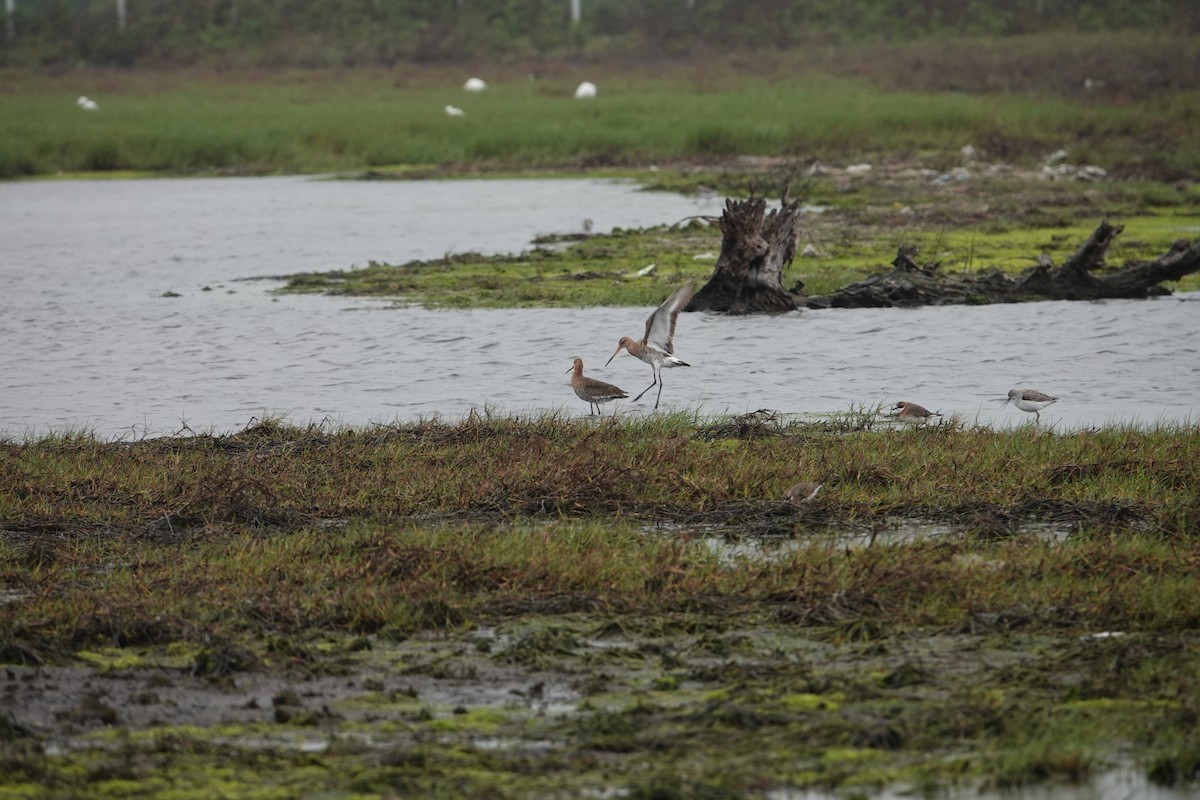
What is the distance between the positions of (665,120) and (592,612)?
31160mm

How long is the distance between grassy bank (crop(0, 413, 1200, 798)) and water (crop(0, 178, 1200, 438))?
1.73m

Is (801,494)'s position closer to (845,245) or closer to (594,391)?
(594,391)

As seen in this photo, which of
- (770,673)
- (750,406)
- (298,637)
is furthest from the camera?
(750,406)

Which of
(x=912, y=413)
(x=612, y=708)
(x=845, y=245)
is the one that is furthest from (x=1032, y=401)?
(x=845, y=245)

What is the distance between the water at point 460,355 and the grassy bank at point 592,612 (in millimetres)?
1729

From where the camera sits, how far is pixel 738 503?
339 inches

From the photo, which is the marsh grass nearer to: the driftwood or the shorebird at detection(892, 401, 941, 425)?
the shorebird at detection(892, 401, 941, 425)

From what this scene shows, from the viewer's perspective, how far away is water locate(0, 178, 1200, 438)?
38.9 feet

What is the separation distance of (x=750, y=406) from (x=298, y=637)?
234 inches

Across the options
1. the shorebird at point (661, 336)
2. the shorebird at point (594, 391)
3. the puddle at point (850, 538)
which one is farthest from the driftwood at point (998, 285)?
the puddle at point (850, 538)

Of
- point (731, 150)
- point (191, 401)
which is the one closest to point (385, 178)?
point (731, 150)

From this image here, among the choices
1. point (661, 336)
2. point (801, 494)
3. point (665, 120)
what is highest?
point (665, 120)

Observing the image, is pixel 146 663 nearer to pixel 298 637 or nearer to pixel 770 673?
pixel 298 637

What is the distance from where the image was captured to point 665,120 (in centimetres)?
3703
